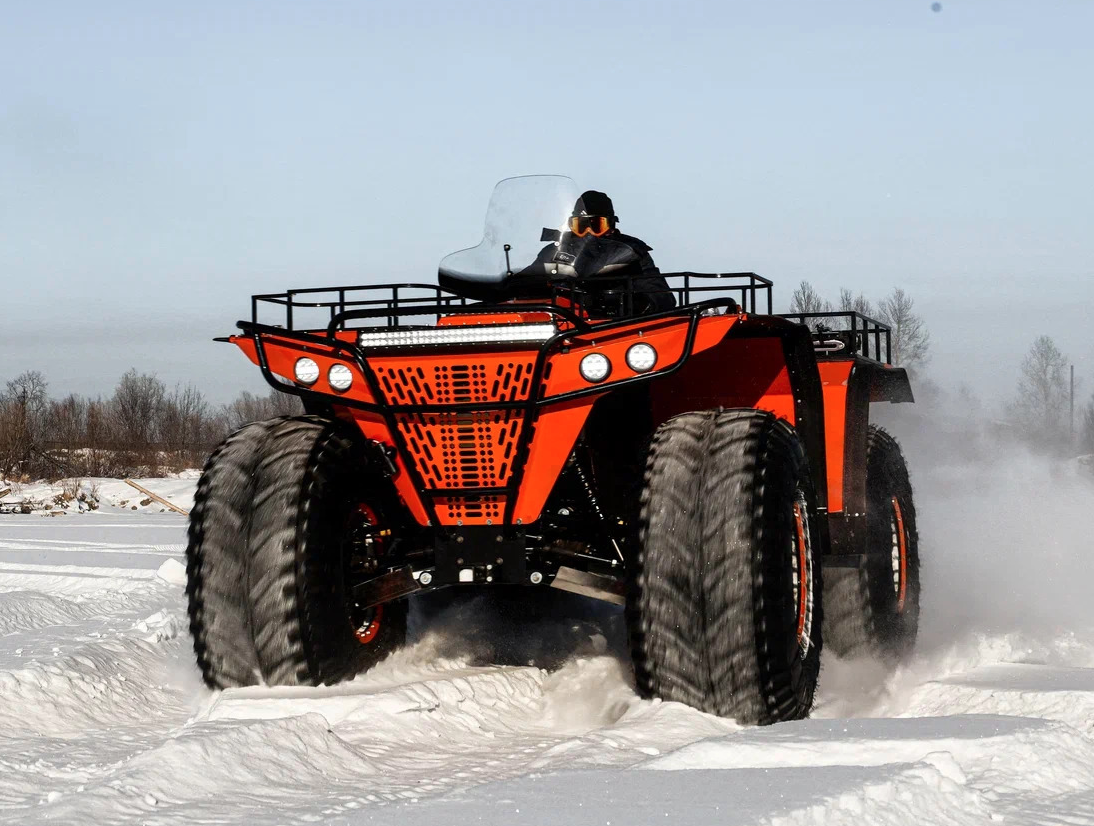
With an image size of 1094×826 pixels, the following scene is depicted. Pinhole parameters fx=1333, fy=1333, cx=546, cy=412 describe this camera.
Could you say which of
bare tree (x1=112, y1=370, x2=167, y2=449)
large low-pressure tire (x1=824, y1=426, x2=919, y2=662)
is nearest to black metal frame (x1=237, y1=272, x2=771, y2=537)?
large low-pressure tire (x1=824, y1=426, x2=919, y2=662)

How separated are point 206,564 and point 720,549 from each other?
207 cm

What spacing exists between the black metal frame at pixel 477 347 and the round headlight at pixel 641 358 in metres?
0.03

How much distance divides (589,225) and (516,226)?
39 centimetres

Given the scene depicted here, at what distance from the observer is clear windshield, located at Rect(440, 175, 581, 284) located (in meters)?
7.01

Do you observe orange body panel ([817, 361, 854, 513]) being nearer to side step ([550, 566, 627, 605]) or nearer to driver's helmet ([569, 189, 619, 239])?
driver's helmet ([569, 189, 619, 239])

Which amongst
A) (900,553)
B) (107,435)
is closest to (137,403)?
(107,435)

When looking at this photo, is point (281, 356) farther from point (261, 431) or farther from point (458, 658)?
point (458, 658)

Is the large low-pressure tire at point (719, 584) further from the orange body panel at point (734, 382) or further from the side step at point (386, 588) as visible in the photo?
the orange body panel at point (734, 382)

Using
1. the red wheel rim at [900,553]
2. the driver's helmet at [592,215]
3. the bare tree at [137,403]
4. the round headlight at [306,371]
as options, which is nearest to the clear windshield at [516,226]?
the driver's helmet at [592,215]

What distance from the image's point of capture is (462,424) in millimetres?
5527

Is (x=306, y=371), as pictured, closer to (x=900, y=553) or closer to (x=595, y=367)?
(x=595, y=367)

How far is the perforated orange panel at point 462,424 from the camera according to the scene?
17.9 feet

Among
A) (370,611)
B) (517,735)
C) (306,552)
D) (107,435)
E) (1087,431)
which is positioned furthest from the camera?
(1087,431)

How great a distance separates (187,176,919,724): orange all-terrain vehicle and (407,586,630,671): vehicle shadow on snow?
513mm
